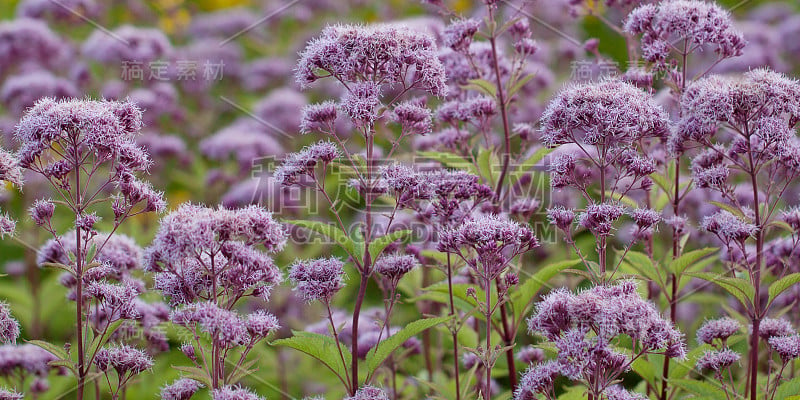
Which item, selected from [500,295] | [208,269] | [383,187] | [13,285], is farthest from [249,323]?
[13,285]

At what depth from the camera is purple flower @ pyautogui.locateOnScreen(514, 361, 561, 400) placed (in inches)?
158

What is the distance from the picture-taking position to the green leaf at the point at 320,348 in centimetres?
413

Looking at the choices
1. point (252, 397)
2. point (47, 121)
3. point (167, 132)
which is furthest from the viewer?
point (167, 132)

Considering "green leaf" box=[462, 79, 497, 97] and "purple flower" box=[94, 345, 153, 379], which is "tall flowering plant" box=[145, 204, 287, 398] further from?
"green leaf" box=[462, 79, 497, 97]

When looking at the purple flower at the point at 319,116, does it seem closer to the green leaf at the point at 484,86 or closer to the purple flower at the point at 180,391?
the green leaf at the point at 484,86

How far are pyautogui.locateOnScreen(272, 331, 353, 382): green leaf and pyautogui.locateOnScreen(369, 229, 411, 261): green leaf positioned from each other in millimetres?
559

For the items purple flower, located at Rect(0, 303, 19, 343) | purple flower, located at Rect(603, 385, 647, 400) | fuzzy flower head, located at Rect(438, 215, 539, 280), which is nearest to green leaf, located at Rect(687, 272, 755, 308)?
purple flower, located at Rect(603, 385, 647, 400)

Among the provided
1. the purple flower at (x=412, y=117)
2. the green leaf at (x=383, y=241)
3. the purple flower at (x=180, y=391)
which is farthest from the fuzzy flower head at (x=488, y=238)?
the purple flower at (x=180, y=391)

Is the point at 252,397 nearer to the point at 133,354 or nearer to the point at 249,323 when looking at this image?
the point at 249,323

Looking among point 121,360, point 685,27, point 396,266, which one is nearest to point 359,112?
point 396,266

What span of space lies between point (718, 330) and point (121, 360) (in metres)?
3.45

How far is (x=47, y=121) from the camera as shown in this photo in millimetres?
4082

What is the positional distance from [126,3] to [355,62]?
9241 mm

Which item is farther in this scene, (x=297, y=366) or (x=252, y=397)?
(x=297, y=366)
